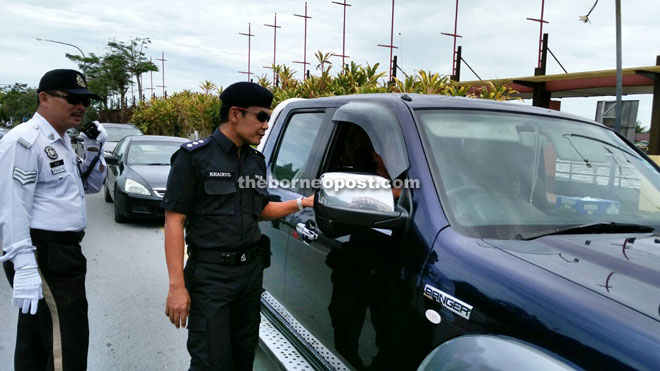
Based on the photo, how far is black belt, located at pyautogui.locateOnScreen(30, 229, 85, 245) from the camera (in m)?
2.40

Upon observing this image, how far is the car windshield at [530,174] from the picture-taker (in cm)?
193

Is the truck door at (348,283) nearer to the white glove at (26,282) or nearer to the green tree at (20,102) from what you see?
the white glove at (26,282)

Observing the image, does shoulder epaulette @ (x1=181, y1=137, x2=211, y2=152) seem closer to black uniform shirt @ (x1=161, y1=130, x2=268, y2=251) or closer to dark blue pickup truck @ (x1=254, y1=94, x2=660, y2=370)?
black uniform shirt @ (x1=161, y1=130, x2=268, y2=251)

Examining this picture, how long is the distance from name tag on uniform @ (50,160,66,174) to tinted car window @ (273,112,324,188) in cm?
133

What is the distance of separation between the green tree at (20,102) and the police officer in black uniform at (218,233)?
93431 millimetres

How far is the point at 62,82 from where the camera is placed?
251cm

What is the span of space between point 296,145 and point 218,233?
1.09 metres

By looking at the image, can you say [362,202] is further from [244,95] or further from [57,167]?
[57,167]

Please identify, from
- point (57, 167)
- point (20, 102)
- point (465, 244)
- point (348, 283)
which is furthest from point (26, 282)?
point (20, 102)

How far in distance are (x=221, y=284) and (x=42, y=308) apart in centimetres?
95

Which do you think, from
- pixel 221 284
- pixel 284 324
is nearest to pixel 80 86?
pixel 221 284

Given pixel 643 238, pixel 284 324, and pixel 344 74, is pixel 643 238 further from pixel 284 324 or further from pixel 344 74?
pixel 344 74

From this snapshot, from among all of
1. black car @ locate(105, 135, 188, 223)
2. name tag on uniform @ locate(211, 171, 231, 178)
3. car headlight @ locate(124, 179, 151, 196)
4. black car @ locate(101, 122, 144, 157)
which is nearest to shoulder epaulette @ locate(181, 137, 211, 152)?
name tag on uniform @ locate(211, 171, 231, 178)

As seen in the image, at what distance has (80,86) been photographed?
2598mm
